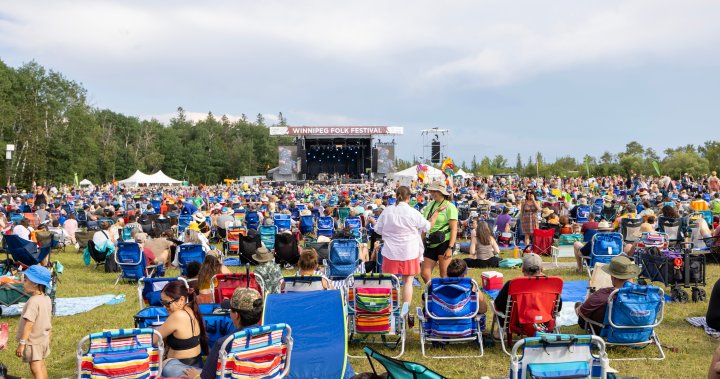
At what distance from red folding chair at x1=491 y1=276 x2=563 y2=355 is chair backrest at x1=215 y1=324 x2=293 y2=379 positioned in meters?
2.40

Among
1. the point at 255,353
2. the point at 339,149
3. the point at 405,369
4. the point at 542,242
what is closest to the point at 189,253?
the point at 255,353

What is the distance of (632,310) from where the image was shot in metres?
4.96

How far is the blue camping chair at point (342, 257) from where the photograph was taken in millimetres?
8828

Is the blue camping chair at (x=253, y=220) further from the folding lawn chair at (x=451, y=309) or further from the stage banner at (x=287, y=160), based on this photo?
the stage banner at (x=287, y=160)

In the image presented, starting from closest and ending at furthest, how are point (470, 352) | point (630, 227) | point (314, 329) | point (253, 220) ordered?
point (314, 329) → point (470, 352) → point (630, 227) → point (253, 220)

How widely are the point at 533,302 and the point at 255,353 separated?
2748 mm

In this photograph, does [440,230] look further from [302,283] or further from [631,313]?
[631,313]

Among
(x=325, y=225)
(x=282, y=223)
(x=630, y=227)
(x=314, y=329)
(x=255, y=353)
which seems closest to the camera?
(x=255, y=353)

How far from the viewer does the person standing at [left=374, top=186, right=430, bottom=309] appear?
622cm

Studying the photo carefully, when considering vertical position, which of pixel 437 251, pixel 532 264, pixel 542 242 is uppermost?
pixel 532 264

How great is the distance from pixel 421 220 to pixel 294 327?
89.9 inches

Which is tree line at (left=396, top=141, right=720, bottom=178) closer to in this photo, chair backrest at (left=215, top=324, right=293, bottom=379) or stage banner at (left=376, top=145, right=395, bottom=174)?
stage banner at (left=376, top=145, right=395, bottom=174)

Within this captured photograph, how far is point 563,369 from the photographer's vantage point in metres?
3.30

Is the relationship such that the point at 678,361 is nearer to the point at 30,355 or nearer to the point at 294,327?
the point at 294,327
